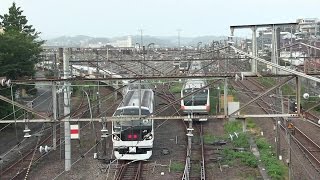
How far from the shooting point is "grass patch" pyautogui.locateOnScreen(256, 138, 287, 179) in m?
13.8

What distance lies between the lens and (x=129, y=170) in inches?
593

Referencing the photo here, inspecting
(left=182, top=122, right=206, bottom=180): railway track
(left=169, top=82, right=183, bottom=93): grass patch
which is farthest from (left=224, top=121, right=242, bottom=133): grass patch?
(left=169, top=82, right=183, bottom=93): grass patch

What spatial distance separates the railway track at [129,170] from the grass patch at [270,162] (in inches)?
158

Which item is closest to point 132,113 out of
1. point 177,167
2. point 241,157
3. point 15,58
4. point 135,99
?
point 135,99

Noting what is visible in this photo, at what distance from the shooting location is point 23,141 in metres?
19.5

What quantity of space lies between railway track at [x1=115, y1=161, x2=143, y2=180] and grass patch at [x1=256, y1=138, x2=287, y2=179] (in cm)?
401

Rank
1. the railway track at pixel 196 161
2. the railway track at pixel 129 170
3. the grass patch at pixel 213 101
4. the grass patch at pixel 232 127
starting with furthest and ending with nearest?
1. the grass patch at pixel 213 101
2. the grass patch at pixel 232 127
3. the railway track at pixel 129 170
4. the railway track at pixel 196 161

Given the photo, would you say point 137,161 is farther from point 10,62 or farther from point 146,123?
point 10,62

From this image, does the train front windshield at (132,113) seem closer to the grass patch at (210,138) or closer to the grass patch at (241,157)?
the grass patch at (241,157)

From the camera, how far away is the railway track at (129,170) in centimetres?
1423

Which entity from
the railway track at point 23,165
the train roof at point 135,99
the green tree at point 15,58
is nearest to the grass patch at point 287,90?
the train roof at point 135,99

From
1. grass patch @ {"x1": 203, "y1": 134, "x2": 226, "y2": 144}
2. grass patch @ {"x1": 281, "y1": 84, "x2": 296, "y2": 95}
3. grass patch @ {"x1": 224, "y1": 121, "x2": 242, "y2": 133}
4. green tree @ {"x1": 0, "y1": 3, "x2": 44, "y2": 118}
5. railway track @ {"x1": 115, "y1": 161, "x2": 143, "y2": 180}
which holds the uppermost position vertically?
green tree @ {"x1": 0, "y1": 3, "x2": 44, "y2": 118}

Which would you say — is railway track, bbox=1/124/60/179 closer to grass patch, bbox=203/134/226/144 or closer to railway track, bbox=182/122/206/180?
railway track, bbox=182/122/206/180

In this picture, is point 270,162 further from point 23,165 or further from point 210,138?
point 23,165
